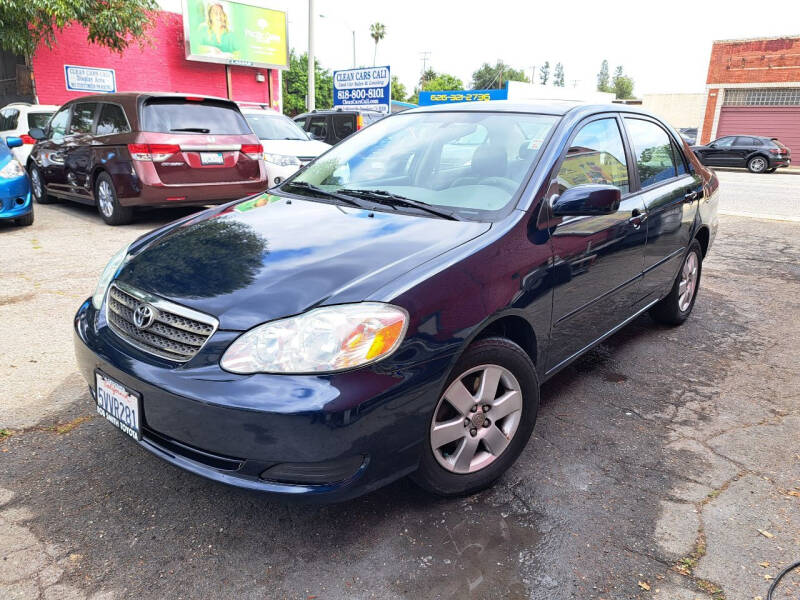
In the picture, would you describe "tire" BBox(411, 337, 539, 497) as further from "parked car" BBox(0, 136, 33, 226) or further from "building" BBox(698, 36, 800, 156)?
"building" BBox(698, 36, 800, 156)

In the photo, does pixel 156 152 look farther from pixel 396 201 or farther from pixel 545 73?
pixel 545 73

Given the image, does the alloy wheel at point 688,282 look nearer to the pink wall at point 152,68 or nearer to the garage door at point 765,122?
the pink wall at point 152,68

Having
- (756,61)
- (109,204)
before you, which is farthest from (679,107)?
(109,204)

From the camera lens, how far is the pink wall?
1720cm

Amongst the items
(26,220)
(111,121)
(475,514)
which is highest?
(111,121)

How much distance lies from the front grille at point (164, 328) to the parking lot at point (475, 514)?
500 mm

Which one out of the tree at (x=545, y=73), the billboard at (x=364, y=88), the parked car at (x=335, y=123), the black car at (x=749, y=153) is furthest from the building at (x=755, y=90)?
the tree at (x=545, y=73)

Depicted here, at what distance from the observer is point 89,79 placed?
18.0 m

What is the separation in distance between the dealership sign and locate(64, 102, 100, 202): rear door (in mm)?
11130

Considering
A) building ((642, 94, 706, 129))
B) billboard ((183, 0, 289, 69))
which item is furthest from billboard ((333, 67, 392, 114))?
building ((642, 94, 706, 129))

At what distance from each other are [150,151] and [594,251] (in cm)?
586

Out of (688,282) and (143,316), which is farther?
(688,282)

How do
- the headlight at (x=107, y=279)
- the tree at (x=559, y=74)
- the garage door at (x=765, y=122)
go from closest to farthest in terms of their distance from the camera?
1. the headlight at (x=107, y=279)
2. the garage door at (x=765, y=122)
3. the tree at (x=559, y=74)

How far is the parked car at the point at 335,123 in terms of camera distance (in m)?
13.7
